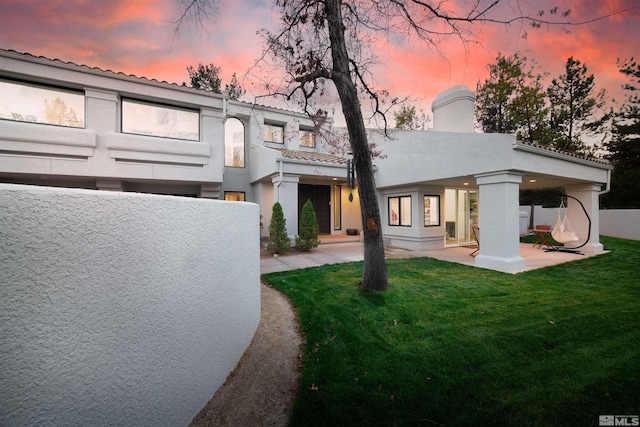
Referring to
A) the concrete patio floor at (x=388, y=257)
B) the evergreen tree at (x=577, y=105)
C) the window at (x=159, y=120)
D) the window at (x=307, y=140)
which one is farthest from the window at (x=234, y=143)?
the evergreen tree at (x=577, y=105)

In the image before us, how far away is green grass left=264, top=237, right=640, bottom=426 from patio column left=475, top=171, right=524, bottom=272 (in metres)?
1.32

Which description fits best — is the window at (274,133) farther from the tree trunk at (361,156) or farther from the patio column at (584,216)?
the patio column at (584,216)

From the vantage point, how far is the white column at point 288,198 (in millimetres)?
11031

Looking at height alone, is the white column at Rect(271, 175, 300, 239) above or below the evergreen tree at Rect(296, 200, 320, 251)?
above

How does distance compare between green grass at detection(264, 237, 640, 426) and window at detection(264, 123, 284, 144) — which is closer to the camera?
green grass at detection(264, 237, 640, 426)

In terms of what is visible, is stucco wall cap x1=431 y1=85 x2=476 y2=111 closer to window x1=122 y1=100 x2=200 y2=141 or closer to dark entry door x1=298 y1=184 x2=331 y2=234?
dark entry door x1=298 y1=184 x2=331 y2=234

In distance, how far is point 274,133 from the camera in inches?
592

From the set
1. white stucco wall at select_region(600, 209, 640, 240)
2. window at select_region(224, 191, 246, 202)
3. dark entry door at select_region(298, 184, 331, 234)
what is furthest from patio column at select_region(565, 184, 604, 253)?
window at select_region(224, 191, 246, 202)

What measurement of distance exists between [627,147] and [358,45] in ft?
88.9

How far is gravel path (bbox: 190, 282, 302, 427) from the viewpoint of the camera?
2.37 meters

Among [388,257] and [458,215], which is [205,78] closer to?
[388,257]

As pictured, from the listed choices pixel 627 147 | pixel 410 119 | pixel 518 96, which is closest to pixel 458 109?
pixel 518 96

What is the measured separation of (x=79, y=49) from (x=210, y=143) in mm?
4402

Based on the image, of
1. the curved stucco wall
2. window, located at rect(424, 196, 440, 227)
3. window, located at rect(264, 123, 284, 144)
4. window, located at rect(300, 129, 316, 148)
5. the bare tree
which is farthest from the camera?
window, located at rect(300, 129, 316, 148)
